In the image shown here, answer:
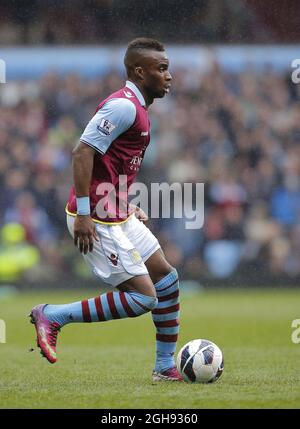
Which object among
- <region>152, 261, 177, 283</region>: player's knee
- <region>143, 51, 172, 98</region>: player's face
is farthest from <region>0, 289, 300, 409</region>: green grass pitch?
<region>143, 51, 172, 98</region>: player's face

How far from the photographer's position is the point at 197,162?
15.3m

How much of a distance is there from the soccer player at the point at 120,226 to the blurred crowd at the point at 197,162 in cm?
824

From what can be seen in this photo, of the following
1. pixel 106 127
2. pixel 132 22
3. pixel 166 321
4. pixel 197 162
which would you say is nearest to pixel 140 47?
pixel 106 127

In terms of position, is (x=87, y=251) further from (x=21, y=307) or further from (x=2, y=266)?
(x=2, y=266)

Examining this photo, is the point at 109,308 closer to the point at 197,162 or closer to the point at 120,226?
the point at 120,226

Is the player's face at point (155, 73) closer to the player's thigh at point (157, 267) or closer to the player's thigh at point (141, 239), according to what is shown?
the player's thigh at point (141, 239)

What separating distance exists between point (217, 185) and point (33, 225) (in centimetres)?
303

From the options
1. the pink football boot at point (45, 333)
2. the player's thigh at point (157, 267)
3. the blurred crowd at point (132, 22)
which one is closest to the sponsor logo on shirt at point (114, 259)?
the player's thigh at point (157, 267)

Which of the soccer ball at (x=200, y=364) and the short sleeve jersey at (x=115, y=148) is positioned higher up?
the short sleeve jersey at (x=115, y=148)

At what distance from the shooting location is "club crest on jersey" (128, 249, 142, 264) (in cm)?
582

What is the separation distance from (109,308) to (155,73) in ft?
5.20

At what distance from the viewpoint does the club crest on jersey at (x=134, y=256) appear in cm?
582
